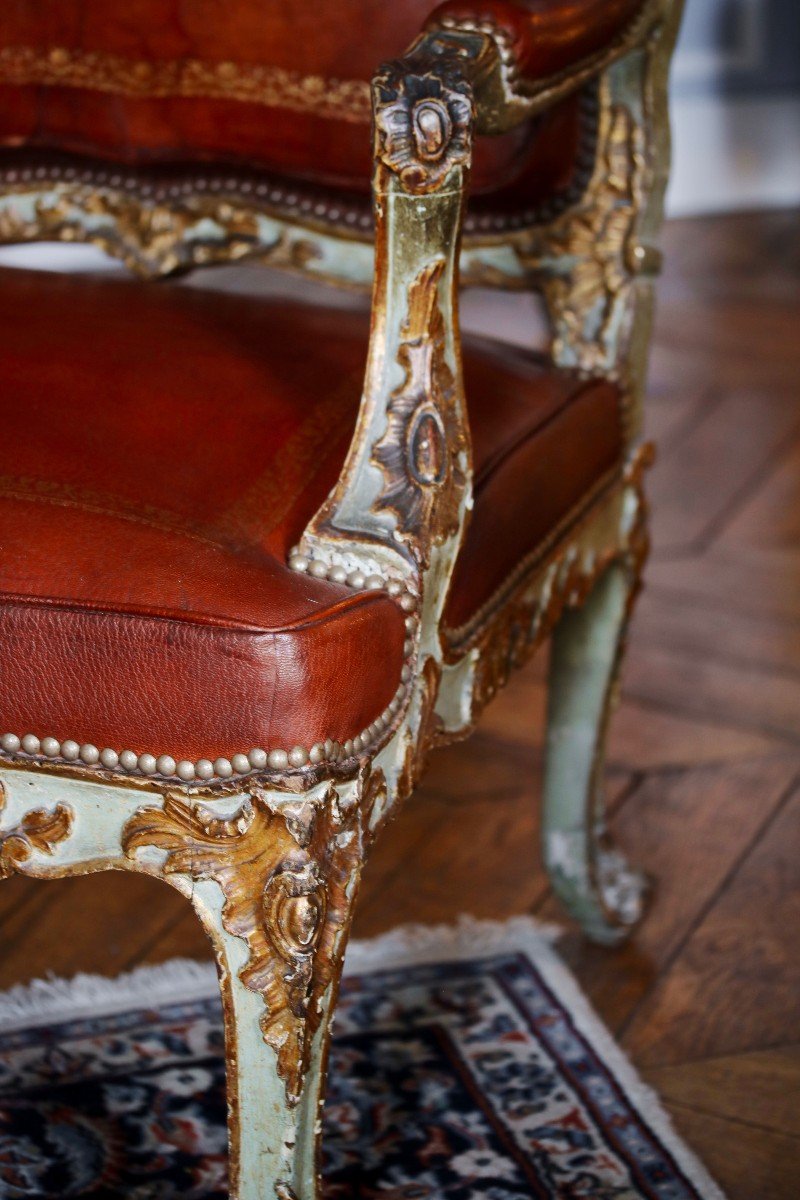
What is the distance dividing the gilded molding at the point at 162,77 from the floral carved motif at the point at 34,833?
0.43 meters

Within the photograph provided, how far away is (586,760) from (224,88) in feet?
1.35

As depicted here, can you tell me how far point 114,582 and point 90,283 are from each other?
31 centimetres

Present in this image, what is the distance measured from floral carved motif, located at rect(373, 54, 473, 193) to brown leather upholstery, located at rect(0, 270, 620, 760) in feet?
0.39

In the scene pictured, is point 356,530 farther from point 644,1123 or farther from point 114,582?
point 644,1123

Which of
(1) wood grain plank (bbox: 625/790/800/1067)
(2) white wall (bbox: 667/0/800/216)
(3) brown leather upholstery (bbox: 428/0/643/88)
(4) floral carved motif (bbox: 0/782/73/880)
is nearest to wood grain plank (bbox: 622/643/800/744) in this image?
(1) wood grain plank (bbox: 625/790/800/1067)

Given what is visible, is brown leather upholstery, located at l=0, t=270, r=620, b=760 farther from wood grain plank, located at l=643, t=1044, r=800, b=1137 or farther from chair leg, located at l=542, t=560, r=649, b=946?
wood grain plank, located at l=643, t=1044, r=800, b=1137

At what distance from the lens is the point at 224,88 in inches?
32.6

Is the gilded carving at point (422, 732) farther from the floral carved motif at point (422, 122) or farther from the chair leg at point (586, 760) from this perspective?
the chair leg at point (586, 760)

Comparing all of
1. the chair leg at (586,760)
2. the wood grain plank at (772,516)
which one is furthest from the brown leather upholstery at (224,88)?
the wood grain plank at (772,516)

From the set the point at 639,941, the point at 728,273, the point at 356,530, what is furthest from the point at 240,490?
the point at 728,273

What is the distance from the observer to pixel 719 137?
3.18m

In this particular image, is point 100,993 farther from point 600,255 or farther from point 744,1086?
point 600,255

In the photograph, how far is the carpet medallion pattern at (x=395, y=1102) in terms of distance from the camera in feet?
2.36

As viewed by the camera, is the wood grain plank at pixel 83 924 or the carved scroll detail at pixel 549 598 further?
the wood grain plank at pixel 83 924
